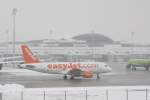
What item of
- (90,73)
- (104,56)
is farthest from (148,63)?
(104,56)

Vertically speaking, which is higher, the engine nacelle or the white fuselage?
the white fuselage

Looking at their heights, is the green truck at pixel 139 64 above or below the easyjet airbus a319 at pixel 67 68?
below

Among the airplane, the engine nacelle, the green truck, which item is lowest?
the green truck

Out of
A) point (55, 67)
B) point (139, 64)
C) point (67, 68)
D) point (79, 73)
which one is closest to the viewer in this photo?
point (79, 73)

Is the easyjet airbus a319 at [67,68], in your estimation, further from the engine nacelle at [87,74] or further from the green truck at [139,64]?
the green truck at [139,64]

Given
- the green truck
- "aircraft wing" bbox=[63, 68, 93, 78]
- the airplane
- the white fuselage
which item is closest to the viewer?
"aircraft wing" bbox=[63, 68, 93, 78]

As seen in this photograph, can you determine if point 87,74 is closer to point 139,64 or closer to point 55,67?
point 55,67

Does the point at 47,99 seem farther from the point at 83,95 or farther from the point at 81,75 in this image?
the point at 81,75

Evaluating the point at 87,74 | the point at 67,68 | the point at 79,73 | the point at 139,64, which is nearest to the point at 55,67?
the point at 67,68

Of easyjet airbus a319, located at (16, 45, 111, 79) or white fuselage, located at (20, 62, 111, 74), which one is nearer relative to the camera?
easyjet airbus a319, located at (16, 45, 111, 79)

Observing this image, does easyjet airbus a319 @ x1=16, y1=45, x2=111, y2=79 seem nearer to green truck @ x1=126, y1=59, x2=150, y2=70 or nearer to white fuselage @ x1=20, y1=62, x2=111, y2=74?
white fuselage @ x1=20, y1=62, x2=111, y2=74

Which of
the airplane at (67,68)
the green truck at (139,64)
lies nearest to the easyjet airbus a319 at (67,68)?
the airplane at (67,68)

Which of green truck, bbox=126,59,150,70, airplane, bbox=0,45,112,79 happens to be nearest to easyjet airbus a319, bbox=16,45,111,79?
airplane, bbox=0,45,112,79

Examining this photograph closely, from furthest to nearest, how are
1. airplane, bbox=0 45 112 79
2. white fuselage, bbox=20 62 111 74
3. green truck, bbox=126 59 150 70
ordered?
green truck, bbox=126 59 150 70, white fuselage, bbox=20 62 111 74, airplane, bbox=0 45 112 79
